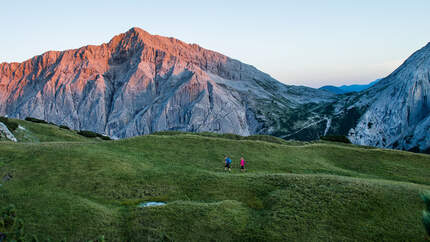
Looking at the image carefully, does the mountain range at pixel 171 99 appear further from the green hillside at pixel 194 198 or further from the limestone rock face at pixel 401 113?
the green hillside at pixel 194 198

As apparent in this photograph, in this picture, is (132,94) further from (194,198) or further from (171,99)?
(194,198)

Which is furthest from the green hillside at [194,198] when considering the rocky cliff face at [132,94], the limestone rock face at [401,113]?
the rocky cliff face at [132,94]

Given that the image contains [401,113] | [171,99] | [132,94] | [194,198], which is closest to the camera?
[194,198]

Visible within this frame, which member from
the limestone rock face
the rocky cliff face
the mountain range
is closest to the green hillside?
the limestone rock face

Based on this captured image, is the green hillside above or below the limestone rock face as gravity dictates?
below

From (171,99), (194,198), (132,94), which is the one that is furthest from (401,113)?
(132,94)

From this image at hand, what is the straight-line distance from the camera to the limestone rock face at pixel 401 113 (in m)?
113

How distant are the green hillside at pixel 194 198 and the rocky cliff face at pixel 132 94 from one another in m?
114

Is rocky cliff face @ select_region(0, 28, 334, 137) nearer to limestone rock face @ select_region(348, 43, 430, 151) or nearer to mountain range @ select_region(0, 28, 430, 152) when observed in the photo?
mountain range @ select_region(0, 28, 430, 152)

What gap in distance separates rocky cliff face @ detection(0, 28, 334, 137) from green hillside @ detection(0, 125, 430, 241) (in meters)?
114

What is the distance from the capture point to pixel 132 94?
16850 centimetres

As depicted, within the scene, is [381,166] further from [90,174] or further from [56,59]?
[56,59]

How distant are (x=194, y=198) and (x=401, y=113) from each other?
125m

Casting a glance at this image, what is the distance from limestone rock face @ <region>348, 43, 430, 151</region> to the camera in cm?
11294
